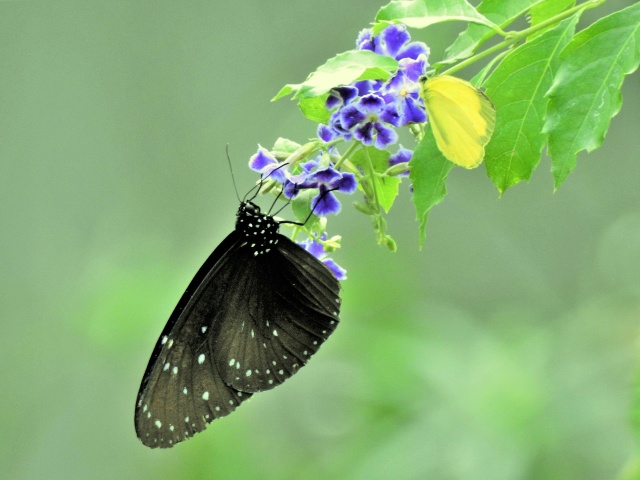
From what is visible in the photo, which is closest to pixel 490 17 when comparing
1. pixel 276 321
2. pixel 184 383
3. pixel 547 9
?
pixel 547 9

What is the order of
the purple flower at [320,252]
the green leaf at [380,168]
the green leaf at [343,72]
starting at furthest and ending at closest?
the purple flower at [320,252], the green leaf at [380,168], the green leaf at [343,72]

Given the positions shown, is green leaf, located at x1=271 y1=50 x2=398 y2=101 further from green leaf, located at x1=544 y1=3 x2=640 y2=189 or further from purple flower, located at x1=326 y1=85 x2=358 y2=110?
green leaf, located at x1=544 y1=3 x2=640 y2=189

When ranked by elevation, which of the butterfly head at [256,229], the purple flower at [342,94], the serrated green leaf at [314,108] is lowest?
the purple flower at [342,94]

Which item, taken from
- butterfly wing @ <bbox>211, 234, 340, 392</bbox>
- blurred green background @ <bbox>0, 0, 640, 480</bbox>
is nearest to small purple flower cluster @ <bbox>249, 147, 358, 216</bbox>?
butterfly wing @ <bbox>211, 234, 340, 392</bbox>

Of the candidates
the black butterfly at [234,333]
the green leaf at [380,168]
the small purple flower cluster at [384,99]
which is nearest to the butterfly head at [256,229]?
the black butterfly at [234,333]

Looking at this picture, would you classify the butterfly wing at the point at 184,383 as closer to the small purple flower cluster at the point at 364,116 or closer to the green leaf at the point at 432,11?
the small purple flower cluster at the point at 364,116

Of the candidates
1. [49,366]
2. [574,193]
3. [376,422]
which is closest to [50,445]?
[49,366]

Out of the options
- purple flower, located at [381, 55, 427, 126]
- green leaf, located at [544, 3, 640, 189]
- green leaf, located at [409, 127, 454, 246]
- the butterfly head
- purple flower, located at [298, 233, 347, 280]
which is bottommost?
green leaf, located at [544, 3, 640, 189]
